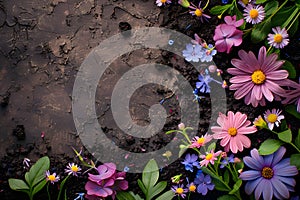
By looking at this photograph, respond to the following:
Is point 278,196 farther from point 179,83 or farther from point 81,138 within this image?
point 81,138

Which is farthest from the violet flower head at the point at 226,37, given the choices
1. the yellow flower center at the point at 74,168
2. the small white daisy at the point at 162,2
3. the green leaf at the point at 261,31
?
the yellow flower center at the point at 74,168

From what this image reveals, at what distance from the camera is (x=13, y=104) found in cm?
154

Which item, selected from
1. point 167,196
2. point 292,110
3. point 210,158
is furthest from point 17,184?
point 292,110

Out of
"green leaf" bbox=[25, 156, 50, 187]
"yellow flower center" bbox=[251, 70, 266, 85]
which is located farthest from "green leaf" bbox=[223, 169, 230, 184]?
"green leaf" bbox=[25, 156, 50, 187]

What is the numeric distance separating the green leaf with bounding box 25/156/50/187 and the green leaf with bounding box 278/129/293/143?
613 millimetres

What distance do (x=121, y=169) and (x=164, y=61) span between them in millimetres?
323

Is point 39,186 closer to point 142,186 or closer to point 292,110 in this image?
point 142,186

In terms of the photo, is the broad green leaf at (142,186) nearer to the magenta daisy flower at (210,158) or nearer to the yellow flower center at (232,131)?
the magenta daisy flower at (210,158)

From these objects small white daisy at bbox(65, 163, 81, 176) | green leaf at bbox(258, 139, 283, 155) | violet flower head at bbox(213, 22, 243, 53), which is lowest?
small white daisy at bbox(65, 163, 81, 176)

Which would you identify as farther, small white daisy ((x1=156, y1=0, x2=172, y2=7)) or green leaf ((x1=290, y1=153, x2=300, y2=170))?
small white daisy ((x1=156, y1=0, x2=172, y2=7))

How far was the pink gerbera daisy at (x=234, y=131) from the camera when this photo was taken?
56.1 inches

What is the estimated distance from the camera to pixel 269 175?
1.43 meters

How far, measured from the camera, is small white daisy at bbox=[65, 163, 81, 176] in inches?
57.6

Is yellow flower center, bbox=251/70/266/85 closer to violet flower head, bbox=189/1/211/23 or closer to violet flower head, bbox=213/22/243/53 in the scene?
violet flower head, bbox=213/22/243/53
